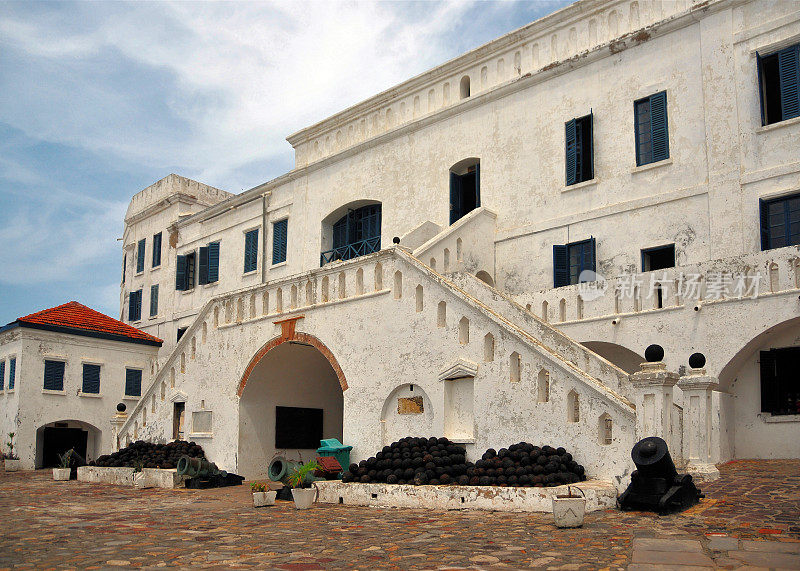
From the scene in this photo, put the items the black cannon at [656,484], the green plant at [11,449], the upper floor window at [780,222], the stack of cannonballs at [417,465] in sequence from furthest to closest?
the green plant at [11,449] → the upper floor window at [780,222] → the stack of cannonballs at [417,465] → the black cannon at [656,484]

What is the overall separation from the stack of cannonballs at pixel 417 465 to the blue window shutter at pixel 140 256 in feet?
82.9

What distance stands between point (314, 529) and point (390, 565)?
3.14 meters

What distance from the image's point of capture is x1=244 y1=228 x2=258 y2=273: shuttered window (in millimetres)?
28719

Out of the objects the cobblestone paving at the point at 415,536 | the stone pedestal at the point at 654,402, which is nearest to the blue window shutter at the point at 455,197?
the cobblestone paving at the point at 415,536

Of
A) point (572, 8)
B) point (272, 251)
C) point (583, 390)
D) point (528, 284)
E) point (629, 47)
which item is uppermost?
point (572, 8)

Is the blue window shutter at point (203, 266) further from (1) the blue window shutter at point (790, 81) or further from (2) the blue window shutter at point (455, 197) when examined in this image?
(1) the blue window shutter at point (790, 81)

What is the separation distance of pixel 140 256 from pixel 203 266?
6.37m

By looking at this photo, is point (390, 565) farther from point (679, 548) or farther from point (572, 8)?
point (572, 8)

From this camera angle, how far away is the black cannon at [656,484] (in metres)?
9.56

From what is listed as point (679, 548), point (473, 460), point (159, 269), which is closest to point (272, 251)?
point (159, 269)

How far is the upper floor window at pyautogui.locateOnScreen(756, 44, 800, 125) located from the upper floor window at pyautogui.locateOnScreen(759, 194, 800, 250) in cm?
181

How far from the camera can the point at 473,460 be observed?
1323 centimetres

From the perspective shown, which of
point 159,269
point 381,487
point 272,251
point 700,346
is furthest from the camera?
point 159,269

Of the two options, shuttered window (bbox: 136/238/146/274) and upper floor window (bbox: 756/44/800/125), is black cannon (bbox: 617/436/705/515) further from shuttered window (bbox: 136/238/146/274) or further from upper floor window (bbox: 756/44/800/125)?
shuttered window (bbox: 136/238/146/274)
